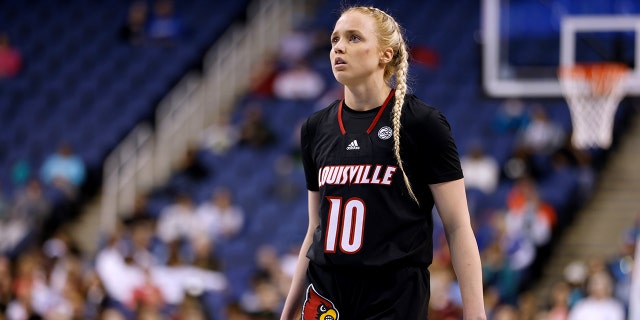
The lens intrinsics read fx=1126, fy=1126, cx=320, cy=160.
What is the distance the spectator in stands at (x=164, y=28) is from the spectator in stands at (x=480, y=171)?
651 cm

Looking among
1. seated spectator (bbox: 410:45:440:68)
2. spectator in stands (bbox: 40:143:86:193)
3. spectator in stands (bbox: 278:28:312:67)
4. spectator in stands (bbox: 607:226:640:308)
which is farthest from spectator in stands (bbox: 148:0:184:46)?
spectator in stands (bbox: 607:226:640:308)

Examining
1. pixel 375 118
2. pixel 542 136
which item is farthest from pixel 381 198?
pixel 542 136

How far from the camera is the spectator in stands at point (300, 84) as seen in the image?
54.2 feet

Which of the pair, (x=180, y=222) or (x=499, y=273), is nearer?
(x=499, y=273)

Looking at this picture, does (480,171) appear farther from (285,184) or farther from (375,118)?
(375,118)

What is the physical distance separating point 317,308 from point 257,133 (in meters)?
11.4

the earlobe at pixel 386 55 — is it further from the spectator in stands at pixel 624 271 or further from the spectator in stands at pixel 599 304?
the spectator in stands at pixel 624 271

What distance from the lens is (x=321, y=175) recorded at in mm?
4180

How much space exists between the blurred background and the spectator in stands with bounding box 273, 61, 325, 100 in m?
0.02

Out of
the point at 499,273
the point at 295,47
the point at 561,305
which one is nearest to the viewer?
the point at 561,305

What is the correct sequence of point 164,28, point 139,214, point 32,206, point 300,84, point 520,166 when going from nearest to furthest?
point 520,166, point 139,214, point 32,206, point 300,84, point 164,28

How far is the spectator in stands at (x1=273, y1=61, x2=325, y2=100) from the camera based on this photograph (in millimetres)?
16531

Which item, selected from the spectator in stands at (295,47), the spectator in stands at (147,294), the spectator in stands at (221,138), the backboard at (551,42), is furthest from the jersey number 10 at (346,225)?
the spectator in stands at (295,47)

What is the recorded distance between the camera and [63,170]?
15492 mm
